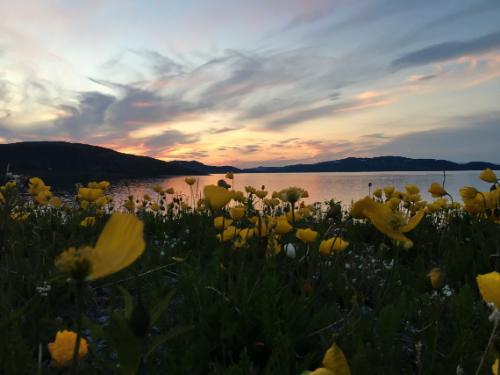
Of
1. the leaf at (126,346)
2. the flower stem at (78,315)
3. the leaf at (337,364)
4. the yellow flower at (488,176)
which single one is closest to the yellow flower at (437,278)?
the leaf at (337,364)

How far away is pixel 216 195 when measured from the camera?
2812 millimetres

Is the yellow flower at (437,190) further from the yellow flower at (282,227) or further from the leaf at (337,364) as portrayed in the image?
the leaf at (337,364)

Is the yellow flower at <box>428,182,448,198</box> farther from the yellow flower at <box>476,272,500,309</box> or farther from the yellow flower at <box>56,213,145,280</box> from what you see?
the yellow flower at <box>56,213,145,280</box>

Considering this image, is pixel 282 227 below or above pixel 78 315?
below

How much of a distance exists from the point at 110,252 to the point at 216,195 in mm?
2066

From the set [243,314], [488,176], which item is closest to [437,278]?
[243,314]

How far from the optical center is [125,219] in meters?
0.75

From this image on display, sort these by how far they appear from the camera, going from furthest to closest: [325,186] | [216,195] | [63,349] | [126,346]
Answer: [325,186]
[216,195]
[63,349]
[126,346]

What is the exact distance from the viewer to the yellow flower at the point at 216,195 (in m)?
2.78

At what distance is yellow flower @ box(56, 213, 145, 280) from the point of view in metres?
0.72

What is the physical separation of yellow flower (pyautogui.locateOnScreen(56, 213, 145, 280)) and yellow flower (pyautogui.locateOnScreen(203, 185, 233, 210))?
201cm

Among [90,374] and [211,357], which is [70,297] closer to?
[211,357]

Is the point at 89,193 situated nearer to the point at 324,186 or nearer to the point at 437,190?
the point at 437,190

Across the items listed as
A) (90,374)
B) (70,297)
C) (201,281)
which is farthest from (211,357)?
(70,297)
